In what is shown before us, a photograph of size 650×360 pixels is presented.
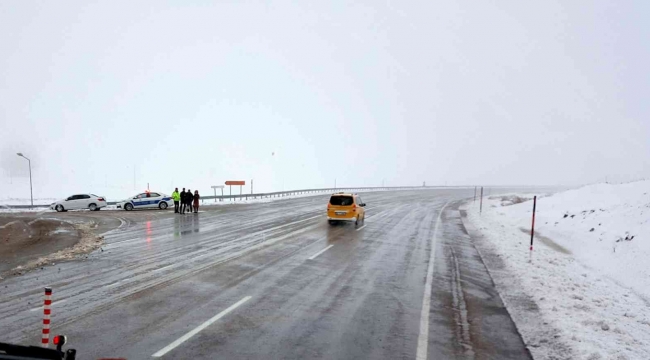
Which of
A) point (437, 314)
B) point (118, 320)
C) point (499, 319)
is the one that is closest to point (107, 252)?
point (118, 320)

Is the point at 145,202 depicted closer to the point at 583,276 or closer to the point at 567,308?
the point at 583,276

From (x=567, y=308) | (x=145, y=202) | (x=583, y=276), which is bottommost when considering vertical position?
(x=583, y=276)

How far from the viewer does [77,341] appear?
600 centimetres

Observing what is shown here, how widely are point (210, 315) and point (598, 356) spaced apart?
596cm

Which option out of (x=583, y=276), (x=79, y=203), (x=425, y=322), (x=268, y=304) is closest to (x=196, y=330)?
(x=268, y=304)

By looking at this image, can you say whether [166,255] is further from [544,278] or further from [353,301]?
[544,278]

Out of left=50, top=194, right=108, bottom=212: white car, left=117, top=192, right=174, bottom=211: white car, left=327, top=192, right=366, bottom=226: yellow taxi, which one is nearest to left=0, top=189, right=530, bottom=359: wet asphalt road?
left=327, top=192, right=366, bottom=226: yellow taxi

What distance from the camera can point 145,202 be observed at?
34.4 m

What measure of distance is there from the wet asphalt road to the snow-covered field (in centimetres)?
57

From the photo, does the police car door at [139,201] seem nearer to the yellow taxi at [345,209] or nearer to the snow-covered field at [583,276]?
the yellow taxi at [345,209]

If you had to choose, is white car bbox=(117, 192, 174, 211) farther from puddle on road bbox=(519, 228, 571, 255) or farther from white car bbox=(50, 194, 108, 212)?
puddle on road bbox=(519, 228, 571, 255)

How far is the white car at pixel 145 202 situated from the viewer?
33.7 m

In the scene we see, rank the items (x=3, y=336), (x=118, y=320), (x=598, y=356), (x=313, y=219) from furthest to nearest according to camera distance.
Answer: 1. (x=313, y=219)
2. (x=118, y=320)
3. (x=3, y=336)
4. (x=598, y=356)

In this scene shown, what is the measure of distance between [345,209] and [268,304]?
48.0ft
